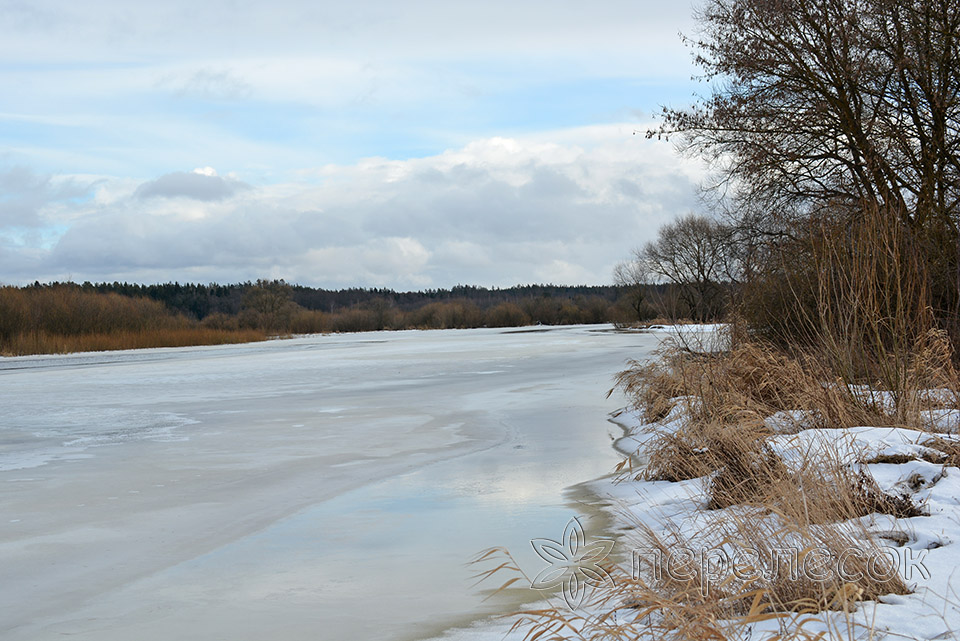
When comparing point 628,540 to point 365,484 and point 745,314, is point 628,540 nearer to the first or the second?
point 365,484

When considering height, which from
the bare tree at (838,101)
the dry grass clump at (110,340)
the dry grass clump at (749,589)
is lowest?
the dry grass clump at (749,589)

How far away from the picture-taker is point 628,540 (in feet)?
15.1

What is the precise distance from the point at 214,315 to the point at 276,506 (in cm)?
4487

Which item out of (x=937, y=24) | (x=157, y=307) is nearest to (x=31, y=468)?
(x=937, y=24)

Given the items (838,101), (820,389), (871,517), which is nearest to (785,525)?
(871,517)

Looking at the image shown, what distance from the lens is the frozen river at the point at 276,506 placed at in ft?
12.1

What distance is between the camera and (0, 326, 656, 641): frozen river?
12.1 ft

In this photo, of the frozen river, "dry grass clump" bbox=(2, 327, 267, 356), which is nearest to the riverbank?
the frozen river

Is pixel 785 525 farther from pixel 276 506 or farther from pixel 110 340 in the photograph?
pixel 110 340

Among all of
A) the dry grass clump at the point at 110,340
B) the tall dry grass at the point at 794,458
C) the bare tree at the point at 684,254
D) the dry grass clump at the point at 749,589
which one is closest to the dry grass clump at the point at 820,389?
the tall dry grass at the point at 794,458

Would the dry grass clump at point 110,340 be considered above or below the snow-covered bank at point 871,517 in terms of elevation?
above

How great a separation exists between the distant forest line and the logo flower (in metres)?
3.97

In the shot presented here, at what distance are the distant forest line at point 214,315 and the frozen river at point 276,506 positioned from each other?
2.74 metres

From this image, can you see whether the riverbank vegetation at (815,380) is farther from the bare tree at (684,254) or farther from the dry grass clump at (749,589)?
the bare tree at (684,254)
